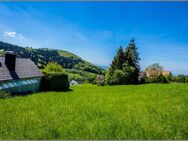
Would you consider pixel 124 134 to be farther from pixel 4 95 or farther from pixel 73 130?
pixel 4 95

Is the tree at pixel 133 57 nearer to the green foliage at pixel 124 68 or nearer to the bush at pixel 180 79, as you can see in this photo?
the green foliage at pixel 124 68

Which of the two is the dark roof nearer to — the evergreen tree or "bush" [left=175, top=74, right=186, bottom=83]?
the evergreen tree

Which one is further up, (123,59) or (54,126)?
(123,59)

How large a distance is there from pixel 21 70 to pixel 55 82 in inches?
192

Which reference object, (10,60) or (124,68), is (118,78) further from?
(10,60)

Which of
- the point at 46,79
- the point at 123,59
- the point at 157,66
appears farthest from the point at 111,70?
the point at 46,79

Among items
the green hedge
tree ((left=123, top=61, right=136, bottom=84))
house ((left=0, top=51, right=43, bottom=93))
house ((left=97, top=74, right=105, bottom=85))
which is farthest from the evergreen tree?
house ((left=0, top=51, right=43, bottom=93))

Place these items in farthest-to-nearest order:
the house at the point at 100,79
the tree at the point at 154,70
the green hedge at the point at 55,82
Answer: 1. the house at the point at 100,79
2. the tree at the point at 154,70
3. the green hedge at the point at 55,82

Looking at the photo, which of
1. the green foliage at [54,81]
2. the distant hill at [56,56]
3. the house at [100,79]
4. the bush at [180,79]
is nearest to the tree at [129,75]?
the bush at [180,79]

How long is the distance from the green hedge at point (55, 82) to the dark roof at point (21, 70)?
1.14m

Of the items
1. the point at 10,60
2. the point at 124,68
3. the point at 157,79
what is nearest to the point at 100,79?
→ the point at 157,79

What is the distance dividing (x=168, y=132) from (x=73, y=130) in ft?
8.75

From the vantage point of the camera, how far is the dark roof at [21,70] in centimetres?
2694

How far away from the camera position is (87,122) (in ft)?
29.8
